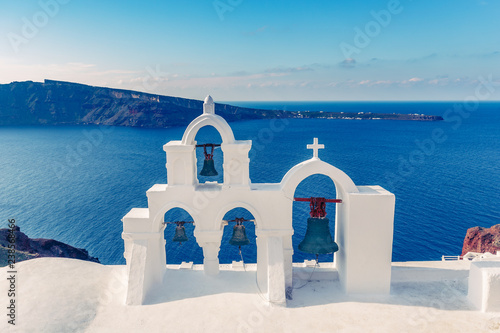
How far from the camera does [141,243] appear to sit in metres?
12.4

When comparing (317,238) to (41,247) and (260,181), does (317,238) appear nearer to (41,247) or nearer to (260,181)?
(41,247)


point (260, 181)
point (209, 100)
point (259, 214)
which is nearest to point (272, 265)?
point (259, 214)

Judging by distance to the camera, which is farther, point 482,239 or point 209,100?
point 482,239

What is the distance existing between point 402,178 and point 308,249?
177ft

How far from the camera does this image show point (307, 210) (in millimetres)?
45188

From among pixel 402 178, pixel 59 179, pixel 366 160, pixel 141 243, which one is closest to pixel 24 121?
pixel 59 179

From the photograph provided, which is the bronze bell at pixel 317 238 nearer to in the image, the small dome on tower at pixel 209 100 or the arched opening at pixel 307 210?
the small dome on tower at pixel 209 100

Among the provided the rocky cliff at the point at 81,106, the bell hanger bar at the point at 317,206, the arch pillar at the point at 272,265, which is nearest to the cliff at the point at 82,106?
the rocky cliff at the point at 81,106

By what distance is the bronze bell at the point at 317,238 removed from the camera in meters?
12.0

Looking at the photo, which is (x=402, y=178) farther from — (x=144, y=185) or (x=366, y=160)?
(x=144, y=185)

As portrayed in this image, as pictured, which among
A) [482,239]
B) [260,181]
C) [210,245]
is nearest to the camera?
[210,245]

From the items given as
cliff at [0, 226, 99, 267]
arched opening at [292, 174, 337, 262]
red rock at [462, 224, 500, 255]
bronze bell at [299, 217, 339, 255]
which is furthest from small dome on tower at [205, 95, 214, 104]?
red rock at [462, 224, 500, 255]

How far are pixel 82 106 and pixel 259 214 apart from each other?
155m

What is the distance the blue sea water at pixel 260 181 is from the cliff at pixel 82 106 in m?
27.9
